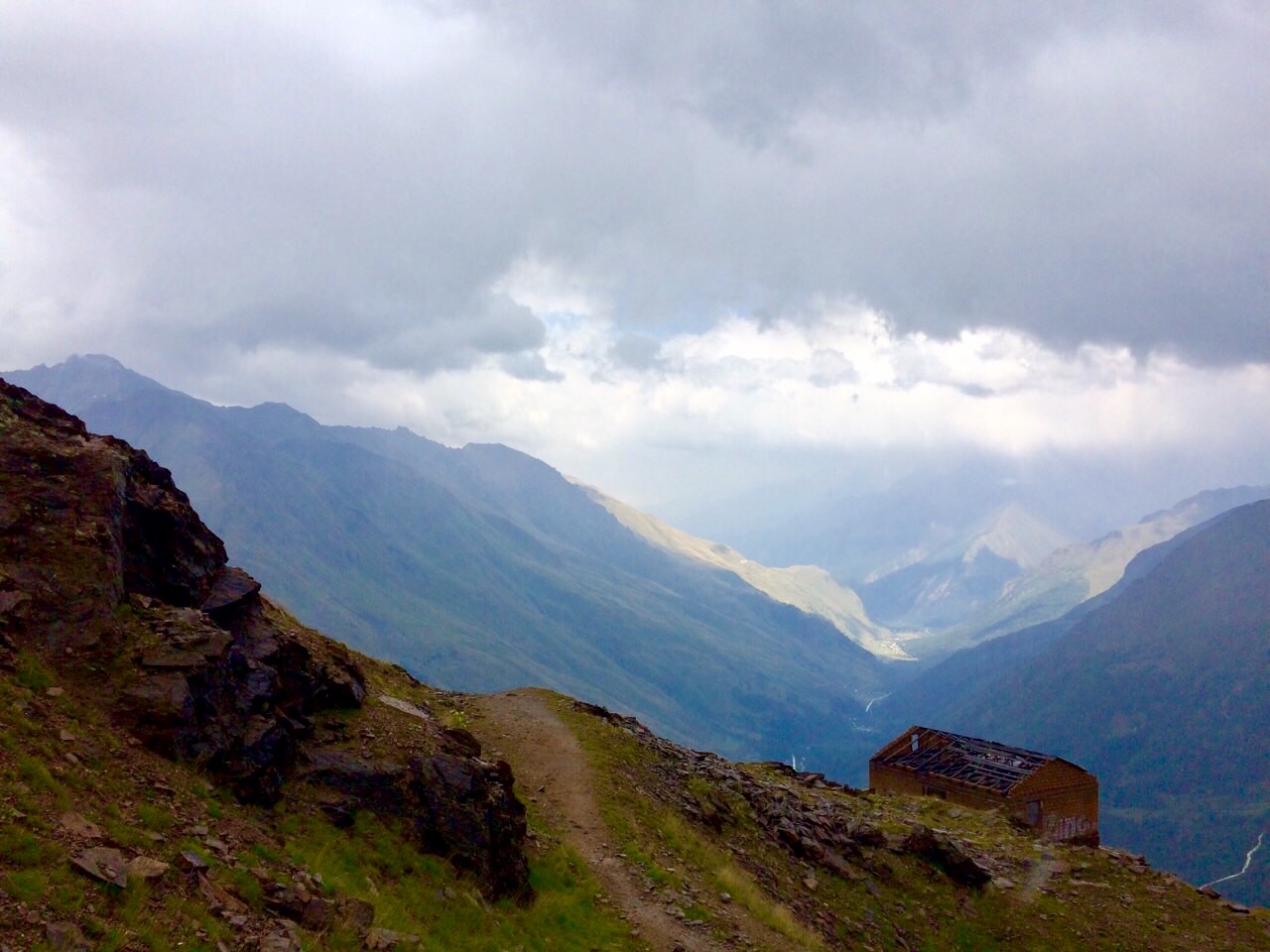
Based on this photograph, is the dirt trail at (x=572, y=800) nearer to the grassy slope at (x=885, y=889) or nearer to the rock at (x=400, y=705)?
the grassy slope at (x=885, y=889)

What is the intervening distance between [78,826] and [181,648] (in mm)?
6612

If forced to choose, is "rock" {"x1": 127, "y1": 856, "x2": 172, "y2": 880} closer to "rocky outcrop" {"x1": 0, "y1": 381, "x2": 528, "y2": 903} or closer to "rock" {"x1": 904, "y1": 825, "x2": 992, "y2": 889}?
"rocky outcrop" {"x1": 0, "y1": 381, "x2": 528, "y2": 903}

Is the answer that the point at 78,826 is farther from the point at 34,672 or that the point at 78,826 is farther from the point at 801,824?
the point at 801,824

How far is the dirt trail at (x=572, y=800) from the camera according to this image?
23.5 m

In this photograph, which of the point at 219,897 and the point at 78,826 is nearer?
the point at 78,826

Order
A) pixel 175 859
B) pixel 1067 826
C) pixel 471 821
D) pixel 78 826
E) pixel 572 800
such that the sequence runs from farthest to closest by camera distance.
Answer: pixel 1067 826, pixel 572 800, pixel 471 821, pixel 175 859, pixel 78 826

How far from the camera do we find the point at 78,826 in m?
14.0

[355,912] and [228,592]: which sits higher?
[228,592]

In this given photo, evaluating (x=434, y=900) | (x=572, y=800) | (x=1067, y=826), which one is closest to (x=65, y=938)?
(x=434, y=900)

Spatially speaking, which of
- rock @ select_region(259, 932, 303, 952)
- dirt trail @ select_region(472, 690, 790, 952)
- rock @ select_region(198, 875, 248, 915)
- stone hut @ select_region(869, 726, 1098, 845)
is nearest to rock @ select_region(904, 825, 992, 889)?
dirt trail @ select_region(472, 690, 790, 952)

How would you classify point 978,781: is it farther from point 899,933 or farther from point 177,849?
point 177,849

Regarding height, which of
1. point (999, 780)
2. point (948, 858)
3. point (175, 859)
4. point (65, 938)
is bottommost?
point (65, 938)

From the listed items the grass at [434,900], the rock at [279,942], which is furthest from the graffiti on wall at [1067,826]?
the rock at [279,942]

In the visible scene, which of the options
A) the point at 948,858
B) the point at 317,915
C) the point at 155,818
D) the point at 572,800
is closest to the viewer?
the point at 317,915
